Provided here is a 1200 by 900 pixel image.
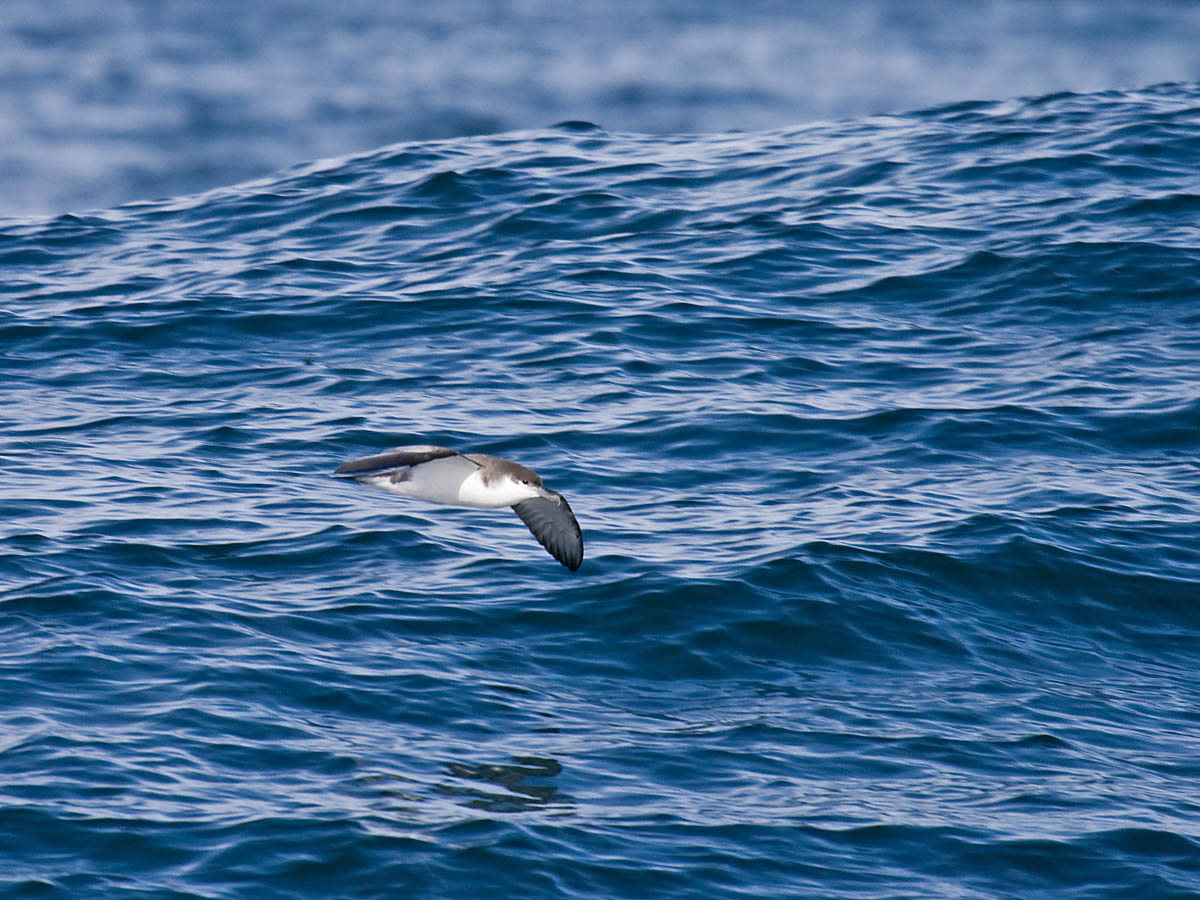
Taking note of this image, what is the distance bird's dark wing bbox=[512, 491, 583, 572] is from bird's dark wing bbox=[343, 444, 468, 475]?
1524mm

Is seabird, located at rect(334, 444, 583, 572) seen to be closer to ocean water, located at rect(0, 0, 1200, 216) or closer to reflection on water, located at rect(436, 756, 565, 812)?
reflection on water, located at rect(436, 756, 565, 812)

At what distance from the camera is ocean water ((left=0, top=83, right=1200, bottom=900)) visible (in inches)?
389

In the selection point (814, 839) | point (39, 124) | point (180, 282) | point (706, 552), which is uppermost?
point (39, 124)

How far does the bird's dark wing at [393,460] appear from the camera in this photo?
10000 mm

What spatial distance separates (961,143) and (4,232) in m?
13.1

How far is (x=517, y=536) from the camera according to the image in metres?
14.2

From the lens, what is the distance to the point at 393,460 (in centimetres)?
1016

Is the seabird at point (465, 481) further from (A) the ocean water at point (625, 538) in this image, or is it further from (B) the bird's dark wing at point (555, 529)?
(A) the ocean water at point (625, 538)

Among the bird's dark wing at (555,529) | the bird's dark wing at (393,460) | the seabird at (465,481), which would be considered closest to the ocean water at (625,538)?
the bird's dark wing at (555,529)

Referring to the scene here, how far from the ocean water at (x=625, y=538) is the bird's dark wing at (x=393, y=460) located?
6.13 feet

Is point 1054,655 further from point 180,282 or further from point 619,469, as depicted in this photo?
point 180,282

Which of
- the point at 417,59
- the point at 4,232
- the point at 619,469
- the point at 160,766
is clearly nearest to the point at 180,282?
the point at 4,232

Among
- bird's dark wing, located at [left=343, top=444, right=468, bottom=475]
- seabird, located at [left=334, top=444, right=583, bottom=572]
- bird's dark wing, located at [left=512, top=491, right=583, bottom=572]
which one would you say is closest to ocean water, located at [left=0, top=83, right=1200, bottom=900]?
bird's dark wing, located at [left=512, top=491, right=583, bottom=572]

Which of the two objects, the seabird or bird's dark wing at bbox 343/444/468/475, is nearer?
bird's dark wing at bbox 343/444/468/475
